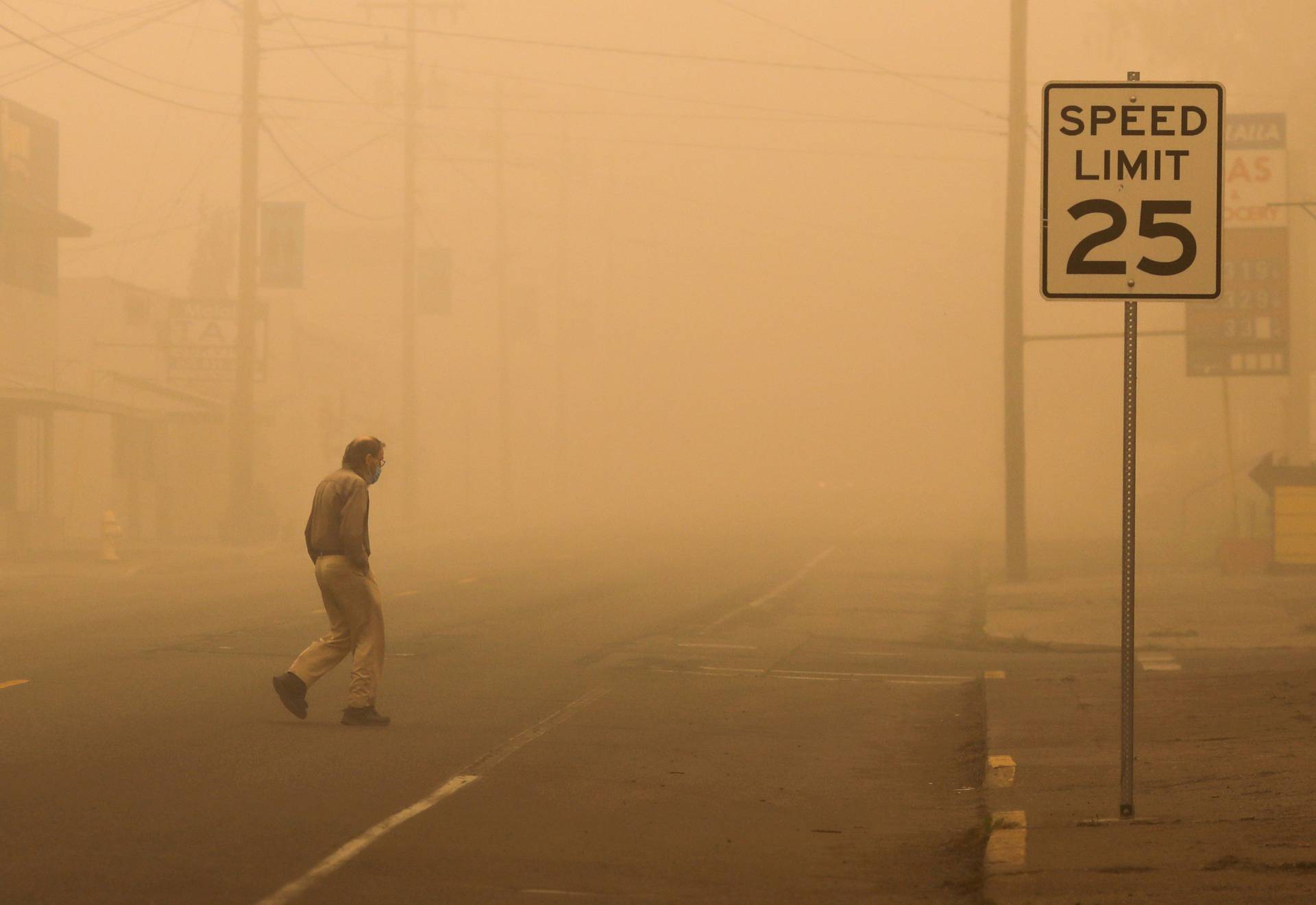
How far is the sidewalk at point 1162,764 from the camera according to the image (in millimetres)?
6566

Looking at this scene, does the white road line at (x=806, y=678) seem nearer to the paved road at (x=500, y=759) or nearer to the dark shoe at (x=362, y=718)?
the paved road at (x=500, y=759)

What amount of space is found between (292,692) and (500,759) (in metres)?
1.72

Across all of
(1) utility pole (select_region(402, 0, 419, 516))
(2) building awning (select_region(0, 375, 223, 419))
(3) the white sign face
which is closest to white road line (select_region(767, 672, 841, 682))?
(3) the white sign face

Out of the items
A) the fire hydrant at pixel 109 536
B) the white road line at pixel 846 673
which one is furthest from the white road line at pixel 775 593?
the fire hydrant at pixel 109 536

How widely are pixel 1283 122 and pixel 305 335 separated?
40751mm

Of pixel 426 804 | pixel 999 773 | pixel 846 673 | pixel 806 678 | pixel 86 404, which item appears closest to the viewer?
pixel 426 804

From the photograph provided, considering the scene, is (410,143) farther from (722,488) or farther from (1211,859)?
(1211,859)

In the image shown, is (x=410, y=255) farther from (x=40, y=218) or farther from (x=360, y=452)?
(x=360, y=452)

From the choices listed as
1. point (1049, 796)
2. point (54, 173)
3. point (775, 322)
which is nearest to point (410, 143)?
point (54, 173)

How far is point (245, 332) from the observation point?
33.2 m

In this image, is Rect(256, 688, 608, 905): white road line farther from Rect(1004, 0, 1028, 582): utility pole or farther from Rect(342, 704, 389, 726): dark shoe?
Rect(1004, 0, 1028, 582): utility pole

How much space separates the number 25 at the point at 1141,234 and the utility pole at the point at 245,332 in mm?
27299

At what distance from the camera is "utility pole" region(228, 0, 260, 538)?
32938 mm

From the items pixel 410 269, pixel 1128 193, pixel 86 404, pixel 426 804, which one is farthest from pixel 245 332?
pixel 1128 193
